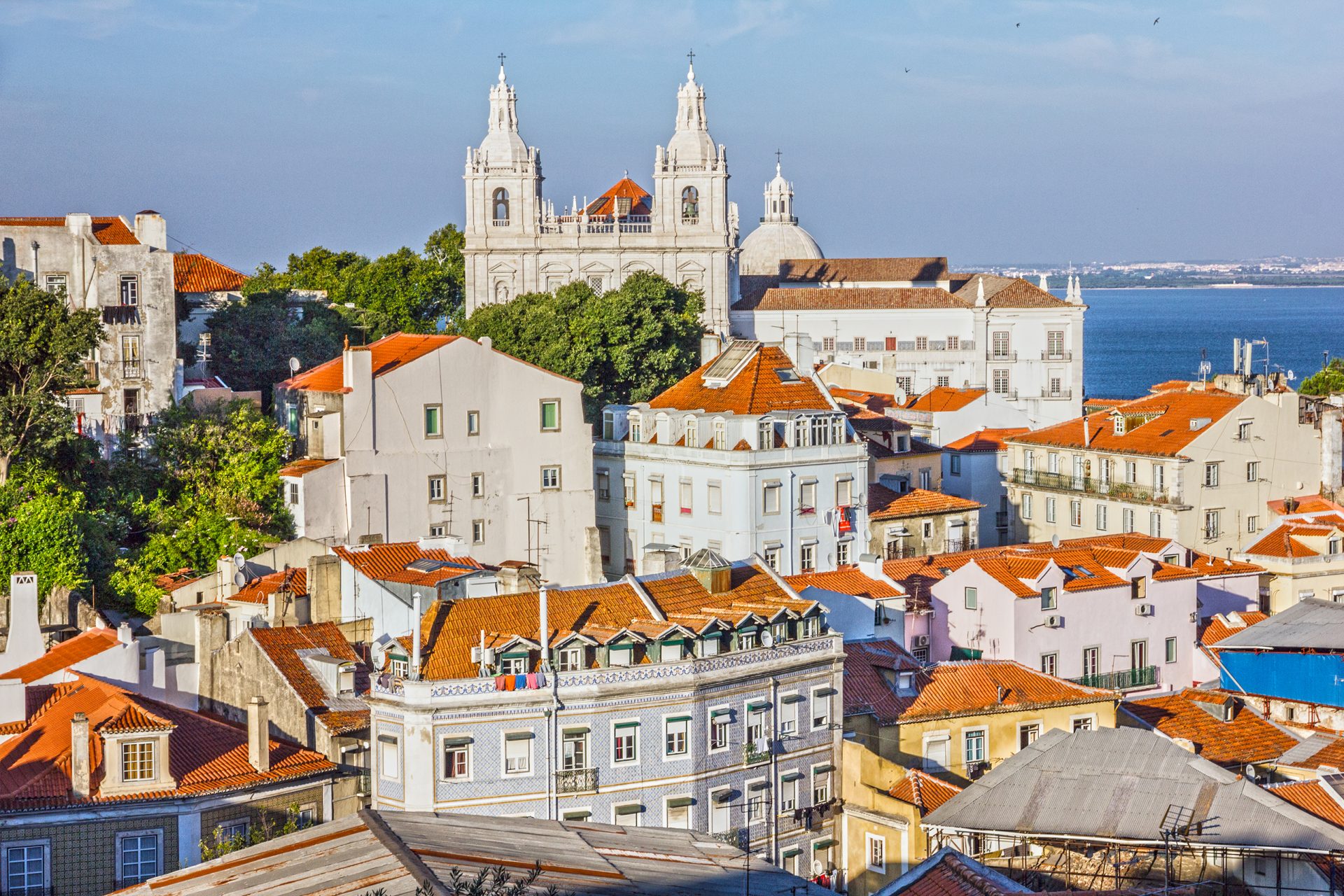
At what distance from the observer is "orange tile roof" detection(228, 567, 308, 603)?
38438 mm

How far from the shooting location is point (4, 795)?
28.4m

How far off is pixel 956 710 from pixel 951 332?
6216 cm

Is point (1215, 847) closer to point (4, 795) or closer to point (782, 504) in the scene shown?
point (4, 795)

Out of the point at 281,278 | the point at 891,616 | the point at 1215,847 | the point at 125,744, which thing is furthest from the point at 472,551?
the point at 281,278

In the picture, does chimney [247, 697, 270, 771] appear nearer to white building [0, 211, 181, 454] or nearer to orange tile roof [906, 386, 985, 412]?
white building [0, 211, 181, 454]

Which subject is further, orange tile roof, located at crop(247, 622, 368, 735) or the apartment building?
orange tile roof, located at crop(247, 622, 368, 735)

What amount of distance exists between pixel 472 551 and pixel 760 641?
1645cm

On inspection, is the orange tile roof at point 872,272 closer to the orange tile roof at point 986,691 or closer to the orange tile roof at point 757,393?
the orange tile roof at point 757,393

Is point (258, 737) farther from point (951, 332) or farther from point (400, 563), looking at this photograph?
point (951, 332)

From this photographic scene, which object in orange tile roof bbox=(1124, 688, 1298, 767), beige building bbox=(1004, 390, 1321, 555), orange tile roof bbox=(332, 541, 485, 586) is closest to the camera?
orange tile roof bbox=(1124, 688, 1298, 767)

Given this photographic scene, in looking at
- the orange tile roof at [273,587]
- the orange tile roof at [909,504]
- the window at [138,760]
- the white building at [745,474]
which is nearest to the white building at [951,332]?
the orange tile roof at [909,504]

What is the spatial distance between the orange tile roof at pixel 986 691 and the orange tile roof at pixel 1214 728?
3.73 feet

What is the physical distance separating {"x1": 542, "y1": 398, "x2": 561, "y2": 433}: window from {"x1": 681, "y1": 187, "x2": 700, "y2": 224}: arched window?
47.5 m

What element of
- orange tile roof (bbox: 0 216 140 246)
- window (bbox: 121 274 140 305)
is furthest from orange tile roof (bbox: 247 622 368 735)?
orange tile roof (bbox: 0 216 140 246)
